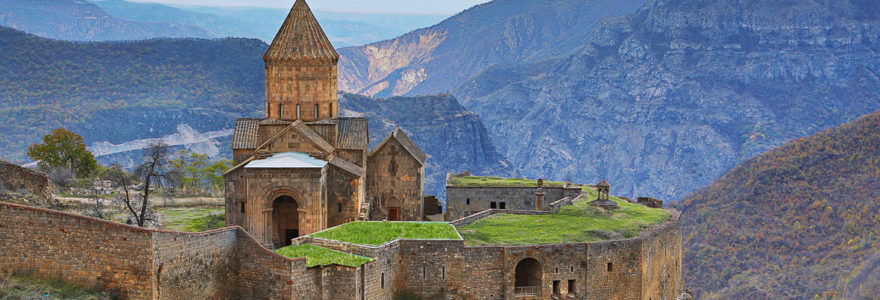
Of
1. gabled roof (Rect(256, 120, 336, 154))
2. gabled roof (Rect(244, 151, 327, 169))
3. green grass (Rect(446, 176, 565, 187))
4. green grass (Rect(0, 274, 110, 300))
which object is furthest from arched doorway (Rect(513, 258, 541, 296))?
green grass (Rect(446, 176, 565, 187))

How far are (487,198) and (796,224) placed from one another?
252ft

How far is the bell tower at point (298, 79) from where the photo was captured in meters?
48.6

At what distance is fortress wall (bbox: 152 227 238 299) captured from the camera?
30188 mm

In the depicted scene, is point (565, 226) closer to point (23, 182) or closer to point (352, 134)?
point (352, 134)

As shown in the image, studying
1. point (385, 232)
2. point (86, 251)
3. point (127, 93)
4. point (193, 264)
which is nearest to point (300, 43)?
point (385, 232)

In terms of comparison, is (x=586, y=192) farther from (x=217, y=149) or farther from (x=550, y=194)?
(x=217, y=149)

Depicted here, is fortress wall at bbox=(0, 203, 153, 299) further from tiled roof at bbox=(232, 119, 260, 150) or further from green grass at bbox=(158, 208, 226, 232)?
tiled roof at bbox=(232, 119, 260, 150)

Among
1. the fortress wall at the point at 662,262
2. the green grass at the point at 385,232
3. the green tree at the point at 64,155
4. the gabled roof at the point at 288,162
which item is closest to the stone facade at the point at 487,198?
the fortress wall at the point at 662,262

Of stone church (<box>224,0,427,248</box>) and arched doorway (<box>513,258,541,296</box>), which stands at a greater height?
stone church (<box>224,0,427,248</box>)

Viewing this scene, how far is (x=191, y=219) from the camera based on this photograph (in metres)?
50.5

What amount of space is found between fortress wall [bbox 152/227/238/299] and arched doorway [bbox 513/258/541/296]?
35.7 ft

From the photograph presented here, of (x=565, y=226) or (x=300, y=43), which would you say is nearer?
(x=565, y=226)

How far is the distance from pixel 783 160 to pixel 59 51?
109709 mm

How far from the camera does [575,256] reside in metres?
38.7
